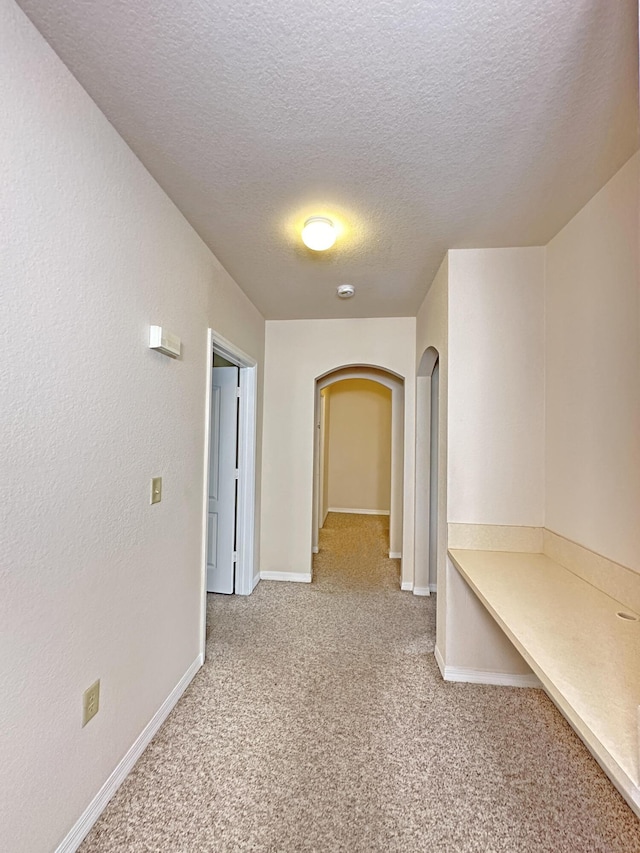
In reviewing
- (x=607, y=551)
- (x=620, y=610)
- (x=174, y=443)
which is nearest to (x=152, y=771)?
(x=174, y=443)

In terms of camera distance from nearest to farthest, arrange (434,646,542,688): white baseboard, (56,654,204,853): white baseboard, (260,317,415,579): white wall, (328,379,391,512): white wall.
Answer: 1. (56,654,204,853): white baseboard
2. (434,646,542,688): white baseboard
3. (260,317,415,579): white wall
4. (328,379,391,512): white wall

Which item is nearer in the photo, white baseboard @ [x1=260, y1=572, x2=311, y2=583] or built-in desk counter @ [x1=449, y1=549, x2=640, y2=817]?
built-in desk counter @ [x1=449, y1=549, x2=640, y2=817]

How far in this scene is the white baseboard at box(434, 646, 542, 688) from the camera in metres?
2.21

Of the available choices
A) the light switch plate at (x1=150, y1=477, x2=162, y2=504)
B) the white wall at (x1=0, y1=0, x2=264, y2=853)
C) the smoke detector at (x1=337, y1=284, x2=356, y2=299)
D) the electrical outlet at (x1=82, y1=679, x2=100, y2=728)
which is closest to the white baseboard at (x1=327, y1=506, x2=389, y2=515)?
the smoke detector at (x1=337, y1=284, x2=356, y2=299)

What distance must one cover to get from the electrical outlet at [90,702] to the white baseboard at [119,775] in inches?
11.7

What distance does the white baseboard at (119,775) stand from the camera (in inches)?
51.1

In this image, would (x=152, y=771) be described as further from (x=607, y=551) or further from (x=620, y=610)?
(x=607, y=551)

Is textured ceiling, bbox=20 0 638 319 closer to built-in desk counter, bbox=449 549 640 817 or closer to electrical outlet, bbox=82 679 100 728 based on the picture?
built-in desk counter, bbox=449 549 640 817

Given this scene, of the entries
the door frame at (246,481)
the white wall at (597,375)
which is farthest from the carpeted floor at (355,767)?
the white wall at (597,375)

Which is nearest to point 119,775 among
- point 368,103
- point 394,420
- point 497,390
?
point 497,390

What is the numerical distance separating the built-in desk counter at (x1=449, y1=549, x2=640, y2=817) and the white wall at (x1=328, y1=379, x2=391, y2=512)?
17.2 ft

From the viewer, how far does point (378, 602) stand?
335 centimetres

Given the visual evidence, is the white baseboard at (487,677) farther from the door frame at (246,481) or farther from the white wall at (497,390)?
the door frame at (246,481)

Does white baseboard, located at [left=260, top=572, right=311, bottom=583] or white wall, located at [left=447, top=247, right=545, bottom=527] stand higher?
white wall, located at [left=447, top=247, right=545, bottom=527]
